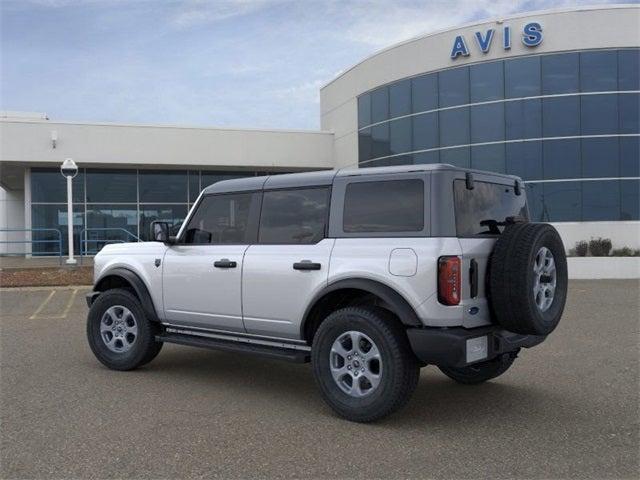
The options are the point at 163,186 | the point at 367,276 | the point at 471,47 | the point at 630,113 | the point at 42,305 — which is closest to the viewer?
the point at 367,276

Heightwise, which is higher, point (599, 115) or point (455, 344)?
point (599, 115)

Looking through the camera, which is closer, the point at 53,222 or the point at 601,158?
the point at 601,158

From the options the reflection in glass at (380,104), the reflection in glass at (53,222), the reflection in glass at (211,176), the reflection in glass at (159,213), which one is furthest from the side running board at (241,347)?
the reflection in glass at (211,176)

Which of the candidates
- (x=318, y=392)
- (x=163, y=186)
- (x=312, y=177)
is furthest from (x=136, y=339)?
(x=163, y=186)

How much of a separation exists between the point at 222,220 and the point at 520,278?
283cm

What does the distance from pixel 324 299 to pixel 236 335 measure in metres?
1.09

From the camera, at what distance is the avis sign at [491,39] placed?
21.2 m

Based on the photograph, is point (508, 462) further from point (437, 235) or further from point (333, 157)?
point (333, 157)

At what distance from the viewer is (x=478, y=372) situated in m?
5.76

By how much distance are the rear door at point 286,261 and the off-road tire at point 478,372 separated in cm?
153

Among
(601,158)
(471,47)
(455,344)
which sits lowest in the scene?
(455,344)

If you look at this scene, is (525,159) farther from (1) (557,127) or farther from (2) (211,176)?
(2) (211,176)

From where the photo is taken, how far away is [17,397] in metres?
5.50

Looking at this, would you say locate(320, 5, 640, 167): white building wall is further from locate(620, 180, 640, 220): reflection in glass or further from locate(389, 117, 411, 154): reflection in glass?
locate(620, 180, 640, 220): reflection in glass
